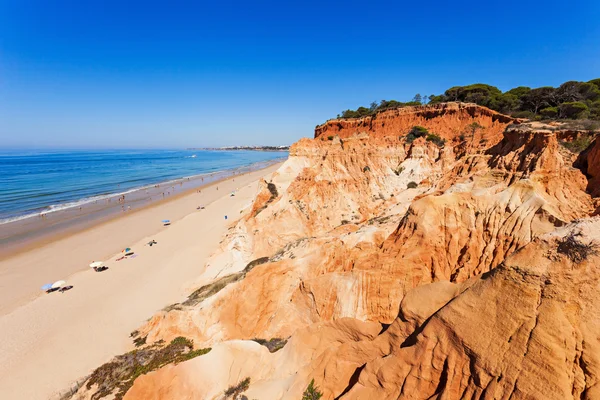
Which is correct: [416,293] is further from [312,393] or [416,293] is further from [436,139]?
[436,139]

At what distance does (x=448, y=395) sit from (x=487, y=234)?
7896 millimetres

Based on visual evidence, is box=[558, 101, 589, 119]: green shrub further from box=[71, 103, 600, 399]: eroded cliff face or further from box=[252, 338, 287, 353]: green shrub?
box=[252, 338, 287, 353]: green shrub

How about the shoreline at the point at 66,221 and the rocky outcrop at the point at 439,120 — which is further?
the shoreline at the point at 66,221

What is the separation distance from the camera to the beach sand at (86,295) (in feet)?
50.9

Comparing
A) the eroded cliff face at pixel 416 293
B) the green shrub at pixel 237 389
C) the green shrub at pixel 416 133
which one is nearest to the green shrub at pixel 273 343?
the eroded cliff face at pixel 416 293

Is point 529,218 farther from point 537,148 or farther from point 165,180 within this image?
point 165,180

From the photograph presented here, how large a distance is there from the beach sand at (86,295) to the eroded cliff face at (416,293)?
346 cm

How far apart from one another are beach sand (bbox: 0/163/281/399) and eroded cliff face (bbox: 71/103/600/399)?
3.46 m

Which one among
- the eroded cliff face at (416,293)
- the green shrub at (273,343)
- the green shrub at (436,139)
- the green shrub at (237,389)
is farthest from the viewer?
the green shrub at (436,139)

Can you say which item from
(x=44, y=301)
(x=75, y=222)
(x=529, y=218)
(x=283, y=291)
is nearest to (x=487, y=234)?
(x=529, y=218)

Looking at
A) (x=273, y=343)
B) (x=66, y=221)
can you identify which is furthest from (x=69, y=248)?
(x=273, y=343)

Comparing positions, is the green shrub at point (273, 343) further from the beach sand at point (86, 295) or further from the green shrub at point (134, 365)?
the beach sand at point (86, 295)

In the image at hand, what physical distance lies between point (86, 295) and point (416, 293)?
87.8 feet

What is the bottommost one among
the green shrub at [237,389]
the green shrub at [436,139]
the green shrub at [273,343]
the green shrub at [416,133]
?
the green shrub at [273,343]
